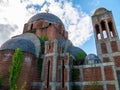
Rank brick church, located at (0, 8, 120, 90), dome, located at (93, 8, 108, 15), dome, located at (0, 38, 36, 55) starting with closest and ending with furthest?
brick church, located at (0, 8, 120, 90), dome, located at (0, 38, 36, 55), dome, located at (93, 8, 108, 15)

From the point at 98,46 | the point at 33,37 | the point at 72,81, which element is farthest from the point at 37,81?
the point at 98,46

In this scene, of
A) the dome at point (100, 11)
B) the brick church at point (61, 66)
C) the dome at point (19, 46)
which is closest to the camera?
the brick church at point (61, 66)

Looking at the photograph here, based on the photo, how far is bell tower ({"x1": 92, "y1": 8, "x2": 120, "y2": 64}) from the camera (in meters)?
17.1

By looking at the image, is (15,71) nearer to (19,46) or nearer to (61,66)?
(19,46)

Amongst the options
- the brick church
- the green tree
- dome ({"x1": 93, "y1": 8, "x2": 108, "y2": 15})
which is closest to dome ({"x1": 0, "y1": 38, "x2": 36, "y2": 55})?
the brick church

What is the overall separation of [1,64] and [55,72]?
6472mm

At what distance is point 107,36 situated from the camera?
61.6 feet

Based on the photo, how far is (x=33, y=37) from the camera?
60.8ft

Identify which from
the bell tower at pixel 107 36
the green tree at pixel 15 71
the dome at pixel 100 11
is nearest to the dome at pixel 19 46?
the green tree at pixel 15 71

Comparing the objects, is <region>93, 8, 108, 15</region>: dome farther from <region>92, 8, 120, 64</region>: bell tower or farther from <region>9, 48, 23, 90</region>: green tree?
<region>9, 48, 23, 90</region>: green tree

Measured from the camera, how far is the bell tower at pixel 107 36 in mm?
17094

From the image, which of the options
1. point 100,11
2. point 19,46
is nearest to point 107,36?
point 100,11

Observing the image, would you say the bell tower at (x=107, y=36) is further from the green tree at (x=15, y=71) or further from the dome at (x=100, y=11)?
the green tree at (x=15, y=71)

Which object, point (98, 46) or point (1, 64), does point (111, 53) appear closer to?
point (98, 46)
